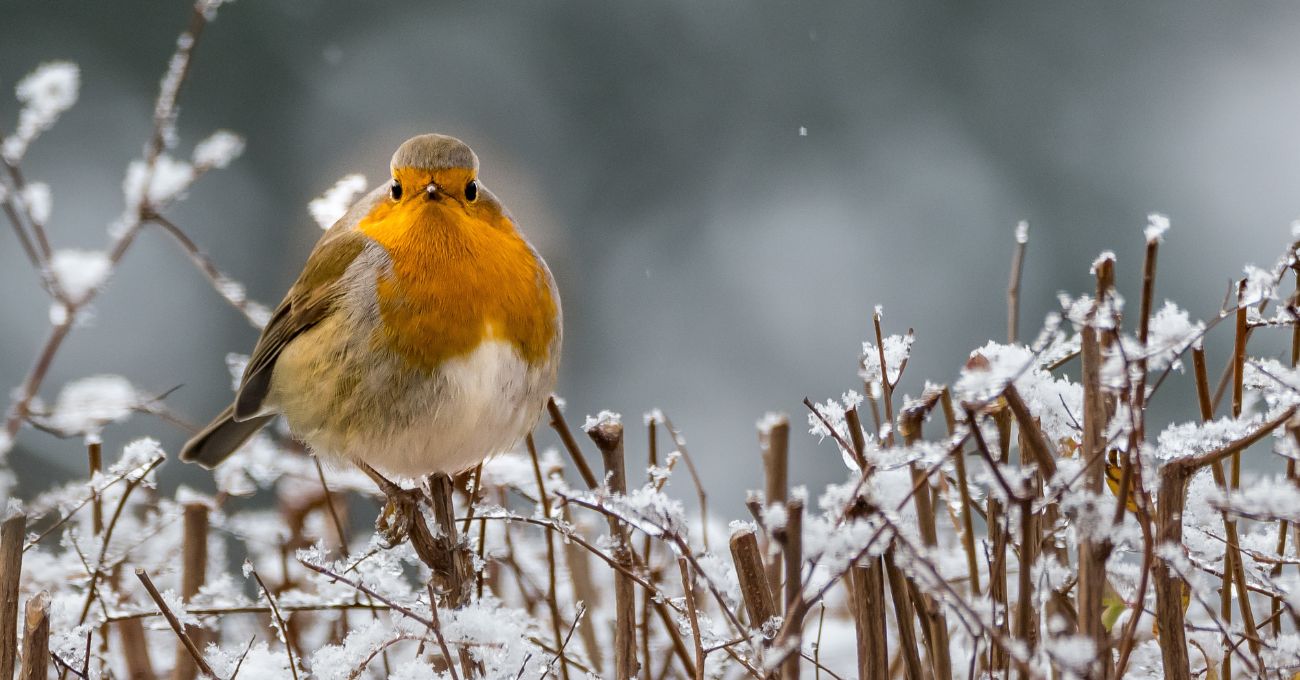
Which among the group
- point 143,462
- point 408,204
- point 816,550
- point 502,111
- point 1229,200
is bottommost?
point 816,550

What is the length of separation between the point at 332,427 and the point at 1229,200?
4.33 metres

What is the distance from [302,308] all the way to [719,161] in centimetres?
372

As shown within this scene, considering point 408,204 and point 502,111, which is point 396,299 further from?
point 502,111

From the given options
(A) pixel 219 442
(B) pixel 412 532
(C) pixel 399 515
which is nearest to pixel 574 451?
(B) pixel 412 532

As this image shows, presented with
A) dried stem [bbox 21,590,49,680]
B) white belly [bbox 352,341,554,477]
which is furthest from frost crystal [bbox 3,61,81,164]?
dried stem [bbox 21,590,49,680]

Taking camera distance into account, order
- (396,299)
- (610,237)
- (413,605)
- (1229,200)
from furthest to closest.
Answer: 1. (610,237)
2. (1229,200)
3. (396,299)
4. (413,605)

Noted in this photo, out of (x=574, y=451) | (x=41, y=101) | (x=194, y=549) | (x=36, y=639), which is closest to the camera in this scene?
(x=36, y=639)

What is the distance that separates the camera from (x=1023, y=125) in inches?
214

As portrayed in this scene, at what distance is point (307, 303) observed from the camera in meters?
2.29

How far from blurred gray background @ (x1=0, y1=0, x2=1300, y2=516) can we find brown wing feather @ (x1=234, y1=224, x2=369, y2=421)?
2538 millimetres

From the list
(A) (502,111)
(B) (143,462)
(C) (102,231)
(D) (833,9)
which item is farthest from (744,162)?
(B) (143,462)

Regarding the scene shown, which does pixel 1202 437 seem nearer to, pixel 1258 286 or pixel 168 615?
pixel 1258 286

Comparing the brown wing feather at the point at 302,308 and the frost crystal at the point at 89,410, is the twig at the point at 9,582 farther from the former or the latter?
the brown wing feather at the point at 302,308

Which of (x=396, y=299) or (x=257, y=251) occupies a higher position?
(x=257, y=251)
